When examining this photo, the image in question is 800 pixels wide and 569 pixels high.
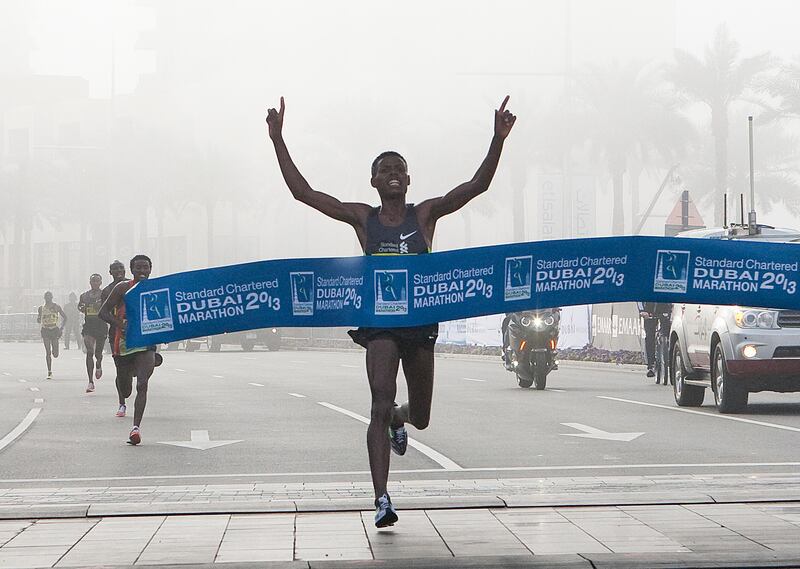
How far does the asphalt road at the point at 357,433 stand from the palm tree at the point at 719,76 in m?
36.7

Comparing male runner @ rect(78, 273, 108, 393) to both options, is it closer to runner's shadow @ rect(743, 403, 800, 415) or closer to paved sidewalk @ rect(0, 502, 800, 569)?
runner's shadow @ rect(743, 403, 800, 415)

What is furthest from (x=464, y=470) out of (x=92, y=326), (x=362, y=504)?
(x=92, y=326)

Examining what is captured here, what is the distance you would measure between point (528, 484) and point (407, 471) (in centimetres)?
169

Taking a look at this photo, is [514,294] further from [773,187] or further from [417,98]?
[417,98]

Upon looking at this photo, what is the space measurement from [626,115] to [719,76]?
448 cm

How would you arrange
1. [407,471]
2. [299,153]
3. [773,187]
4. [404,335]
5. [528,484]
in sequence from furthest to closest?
1. [299,153]
2. [773,187]
3. [407,471]
4. [528,484]
5. [404,335]

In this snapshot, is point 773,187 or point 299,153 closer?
point 773,187

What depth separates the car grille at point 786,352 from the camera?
59.4 ft

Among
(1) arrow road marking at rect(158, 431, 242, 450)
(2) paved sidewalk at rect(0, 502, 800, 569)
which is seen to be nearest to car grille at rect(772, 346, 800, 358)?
(1) arrow road marking at rect(158, 431, 242, 450)

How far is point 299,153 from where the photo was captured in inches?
3730

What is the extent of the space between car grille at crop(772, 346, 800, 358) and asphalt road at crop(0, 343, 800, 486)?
74 centimetres

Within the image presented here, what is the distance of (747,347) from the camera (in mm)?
18141

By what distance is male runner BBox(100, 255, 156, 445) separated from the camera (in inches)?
621

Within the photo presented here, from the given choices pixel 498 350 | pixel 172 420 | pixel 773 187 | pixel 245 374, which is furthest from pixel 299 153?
pixel 172 420
